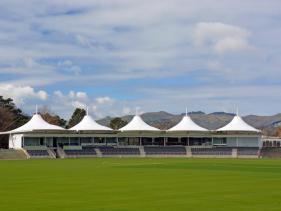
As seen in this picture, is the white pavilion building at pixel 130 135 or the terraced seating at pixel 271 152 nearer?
the white pavilion building at pixel 130 135

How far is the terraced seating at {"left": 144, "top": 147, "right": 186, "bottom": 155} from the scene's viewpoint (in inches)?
4788

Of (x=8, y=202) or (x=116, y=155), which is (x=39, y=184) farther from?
(x=116, y=155)

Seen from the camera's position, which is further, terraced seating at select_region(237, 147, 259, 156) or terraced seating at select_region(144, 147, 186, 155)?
terraced seating at select_region(237, 147, 259, 156)

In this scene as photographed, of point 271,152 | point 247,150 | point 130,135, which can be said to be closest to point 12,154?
point 130,135

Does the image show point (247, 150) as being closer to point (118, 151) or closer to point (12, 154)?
point (118, 151)

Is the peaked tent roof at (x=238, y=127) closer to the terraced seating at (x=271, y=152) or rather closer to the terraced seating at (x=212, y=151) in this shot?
the terraced seating at (x=212, y=151)

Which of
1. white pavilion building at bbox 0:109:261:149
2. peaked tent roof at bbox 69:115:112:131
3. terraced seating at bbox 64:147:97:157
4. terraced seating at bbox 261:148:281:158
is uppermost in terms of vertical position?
peaked tent roof at bbox 69:115:112:131

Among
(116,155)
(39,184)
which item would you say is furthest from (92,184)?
(116,155)

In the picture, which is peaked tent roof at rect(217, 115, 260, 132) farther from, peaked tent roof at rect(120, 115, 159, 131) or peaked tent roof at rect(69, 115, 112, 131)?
peaked tent roof at rect(69, 115, 112, 131)

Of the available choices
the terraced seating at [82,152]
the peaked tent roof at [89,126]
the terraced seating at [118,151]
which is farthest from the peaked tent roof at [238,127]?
the terraced seating at [82,152]

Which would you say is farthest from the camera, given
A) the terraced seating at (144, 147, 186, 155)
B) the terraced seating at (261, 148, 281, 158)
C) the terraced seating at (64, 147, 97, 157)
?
the terraced seating at (144, 147, 186, 155)

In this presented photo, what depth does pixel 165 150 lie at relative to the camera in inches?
4847

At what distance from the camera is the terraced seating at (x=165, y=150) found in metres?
122

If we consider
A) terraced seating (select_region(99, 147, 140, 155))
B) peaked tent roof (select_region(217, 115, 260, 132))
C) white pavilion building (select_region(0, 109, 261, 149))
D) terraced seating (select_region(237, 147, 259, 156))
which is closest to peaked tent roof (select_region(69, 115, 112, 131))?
white pavilion building (select_region(0, 109, 261, 149))
